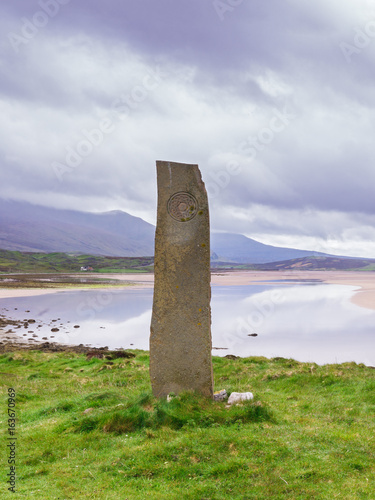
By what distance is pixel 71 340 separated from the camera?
28125 millimetres

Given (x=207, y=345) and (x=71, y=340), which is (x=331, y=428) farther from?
(x=71, y=340)

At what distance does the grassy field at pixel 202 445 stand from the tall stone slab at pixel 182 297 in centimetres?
81

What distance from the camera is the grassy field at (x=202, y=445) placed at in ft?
20.8

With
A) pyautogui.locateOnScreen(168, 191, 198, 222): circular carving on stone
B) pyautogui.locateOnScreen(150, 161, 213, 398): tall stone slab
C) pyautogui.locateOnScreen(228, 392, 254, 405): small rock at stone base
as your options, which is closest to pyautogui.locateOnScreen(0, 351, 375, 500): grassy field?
pyautogui.locateOnScreen(228, 392, 254, 405): small rock at stone base

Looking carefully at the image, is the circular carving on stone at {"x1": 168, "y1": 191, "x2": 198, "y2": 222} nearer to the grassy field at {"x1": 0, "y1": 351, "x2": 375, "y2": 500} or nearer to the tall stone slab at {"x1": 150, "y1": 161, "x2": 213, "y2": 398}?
the tall stone slab at {"x1": 150, "y1": 161, "x2": 213, "y2": 398}

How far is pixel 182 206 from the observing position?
1110 cm

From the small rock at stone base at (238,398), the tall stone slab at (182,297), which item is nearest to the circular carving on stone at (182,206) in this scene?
the tall stone slab at (182,297)

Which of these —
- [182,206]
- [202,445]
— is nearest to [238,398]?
[202,445]

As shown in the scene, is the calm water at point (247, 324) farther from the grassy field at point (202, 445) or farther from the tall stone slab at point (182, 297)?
the tall stone slab at point (182, 297)

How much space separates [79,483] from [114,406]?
3.69 meters

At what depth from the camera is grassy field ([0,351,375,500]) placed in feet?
20.8

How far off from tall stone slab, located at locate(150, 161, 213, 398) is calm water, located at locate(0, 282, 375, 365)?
11759mm

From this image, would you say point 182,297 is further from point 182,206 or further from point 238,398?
point 238,398

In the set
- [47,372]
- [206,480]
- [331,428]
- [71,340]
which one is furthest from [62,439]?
[71,340]
